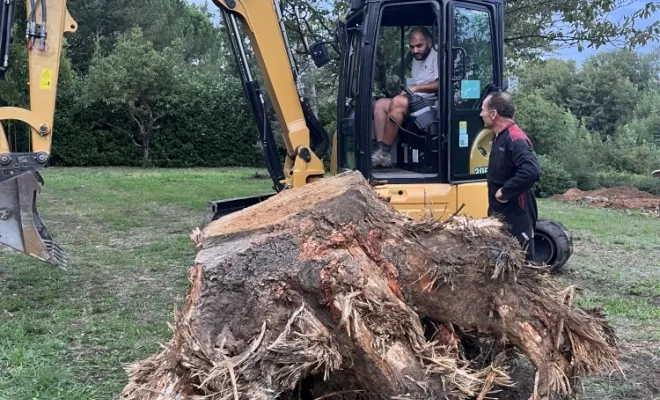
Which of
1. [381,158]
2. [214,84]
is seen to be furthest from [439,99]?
[214,84]

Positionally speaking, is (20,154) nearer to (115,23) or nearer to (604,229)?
(604,229)

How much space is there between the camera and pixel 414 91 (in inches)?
233

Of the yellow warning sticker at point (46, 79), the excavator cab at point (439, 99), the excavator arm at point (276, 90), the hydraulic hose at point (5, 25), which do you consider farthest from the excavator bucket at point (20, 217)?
the excavator cab at point (439, 99)

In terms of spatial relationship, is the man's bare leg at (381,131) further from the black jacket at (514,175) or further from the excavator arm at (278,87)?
the black jacket at (514,175)

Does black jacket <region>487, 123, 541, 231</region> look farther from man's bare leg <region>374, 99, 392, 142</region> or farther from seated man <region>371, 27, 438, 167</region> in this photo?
man's bare leg <region>374, 99, 392, 142</region>

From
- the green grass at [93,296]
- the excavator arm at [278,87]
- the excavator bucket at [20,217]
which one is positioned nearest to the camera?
the green grass at [93,296]

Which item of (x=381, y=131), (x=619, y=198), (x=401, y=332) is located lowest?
(x=619, y=198)

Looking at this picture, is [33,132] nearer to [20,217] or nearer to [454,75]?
[20,217]

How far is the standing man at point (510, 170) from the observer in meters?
4.82

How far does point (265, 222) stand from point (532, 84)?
32782 mm

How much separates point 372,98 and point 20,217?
2.83 meters

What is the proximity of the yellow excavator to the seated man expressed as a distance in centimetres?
7

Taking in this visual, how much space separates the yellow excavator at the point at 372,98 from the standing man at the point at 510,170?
1.59 ft

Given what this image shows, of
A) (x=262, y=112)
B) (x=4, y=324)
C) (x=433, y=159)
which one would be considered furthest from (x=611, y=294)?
(x=4, y=324)
